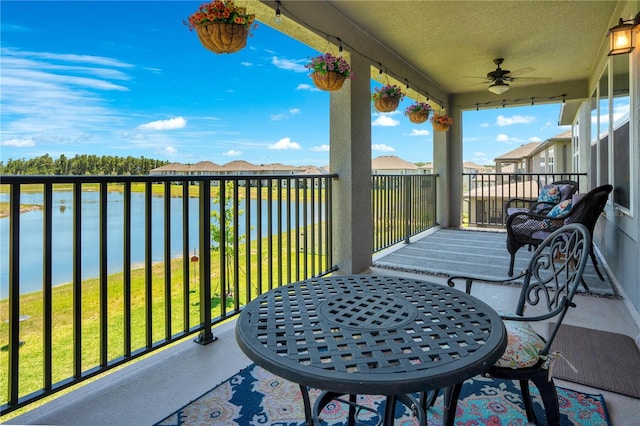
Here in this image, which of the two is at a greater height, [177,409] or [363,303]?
[363,303]

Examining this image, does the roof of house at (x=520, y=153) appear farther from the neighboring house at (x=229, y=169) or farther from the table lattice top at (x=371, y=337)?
the table lattice top at (x=371, y=337)

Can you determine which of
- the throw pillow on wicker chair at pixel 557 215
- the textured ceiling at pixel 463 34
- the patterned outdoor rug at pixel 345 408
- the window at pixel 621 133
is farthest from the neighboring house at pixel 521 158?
the patterned outdoor rug at pixel 345 408

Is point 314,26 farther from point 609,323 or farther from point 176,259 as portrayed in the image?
point 609,323

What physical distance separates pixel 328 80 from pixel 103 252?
2162mm

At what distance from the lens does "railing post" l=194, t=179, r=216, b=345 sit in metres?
2.27

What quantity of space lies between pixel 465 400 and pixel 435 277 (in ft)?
6.98

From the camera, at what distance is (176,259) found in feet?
7.36

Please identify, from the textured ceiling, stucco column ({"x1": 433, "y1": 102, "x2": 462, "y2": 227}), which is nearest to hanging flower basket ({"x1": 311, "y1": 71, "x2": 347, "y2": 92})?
the textured ceiling

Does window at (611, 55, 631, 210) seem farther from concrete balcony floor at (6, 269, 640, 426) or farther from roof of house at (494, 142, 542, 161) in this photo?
roof of house at (494, 142, 542, 161)

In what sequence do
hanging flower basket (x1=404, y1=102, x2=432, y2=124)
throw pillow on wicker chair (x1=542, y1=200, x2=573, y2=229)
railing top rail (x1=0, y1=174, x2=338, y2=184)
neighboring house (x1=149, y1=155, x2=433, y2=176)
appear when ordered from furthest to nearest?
hanging flower basket (x1=404, y1=102, x2=432, y2=124) < throw pillow on wicker chair (x1=542, y1=200, x2=573, y2=229) < neighboring house (x1=149, y1=155, x2=433, y2=176) < railing top rail (x1=0, y1=174, x2=338, y2=184)

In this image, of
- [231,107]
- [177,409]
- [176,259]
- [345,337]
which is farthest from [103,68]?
[345,337]

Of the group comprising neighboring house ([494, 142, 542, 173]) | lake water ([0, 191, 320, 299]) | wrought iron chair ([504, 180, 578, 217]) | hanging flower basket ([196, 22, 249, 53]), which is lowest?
lake water ([0, 191, 320, 299])

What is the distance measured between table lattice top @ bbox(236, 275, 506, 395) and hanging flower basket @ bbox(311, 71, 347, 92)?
2.18 meters

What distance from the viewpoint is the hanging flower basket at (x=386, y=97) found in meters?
4.10
